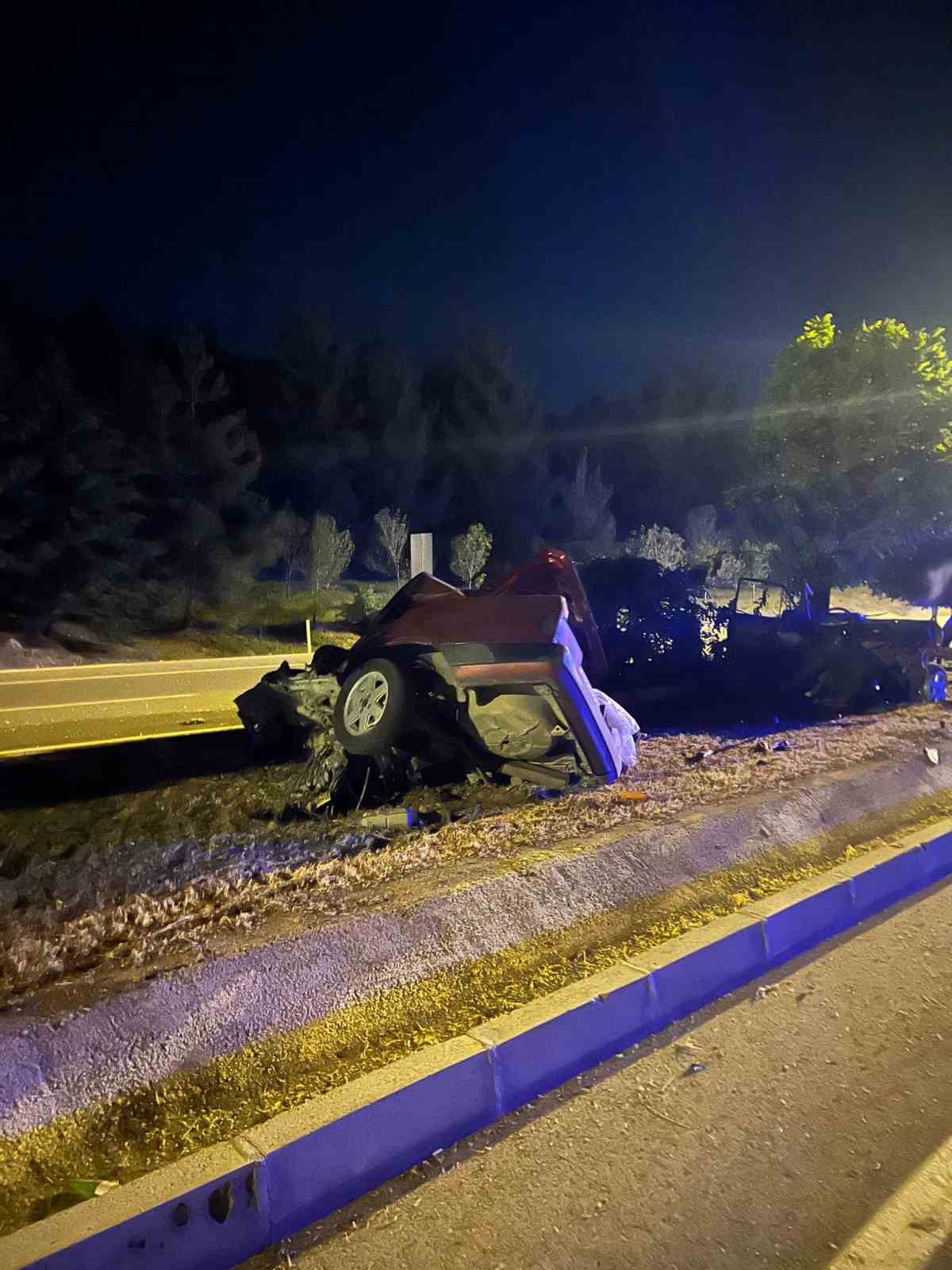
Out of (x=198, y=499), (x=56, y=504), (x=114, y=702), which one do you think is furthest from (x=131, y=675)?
(x=198, y=499)

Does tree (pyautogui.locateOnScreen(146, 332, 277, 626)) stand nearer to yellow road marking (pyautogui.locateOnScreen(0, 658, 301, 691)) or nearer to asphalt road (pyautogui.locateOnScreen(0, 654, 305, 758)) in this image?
asphalt road (pyautogui.locateOnScreen(0, 654, 305, 758))

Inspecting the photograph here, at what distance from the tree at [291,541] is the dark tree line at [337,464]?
0.68 feet

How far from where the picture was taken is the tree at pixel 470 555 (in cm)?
3406

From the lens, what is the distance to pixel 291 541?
32.2 metres

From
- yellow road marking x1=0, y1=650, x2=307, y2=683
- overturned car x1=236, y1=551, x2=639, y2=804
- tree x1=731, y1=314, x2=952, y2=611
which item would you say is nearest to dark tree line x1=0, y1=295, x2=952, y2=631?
tree x1=731, y1=314, x2=952, y2=611

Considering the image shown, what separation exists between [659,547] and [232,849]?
3718 cm

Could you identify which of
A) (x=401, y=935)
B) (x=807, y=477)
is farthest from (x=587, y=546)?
(x=401, y=935)

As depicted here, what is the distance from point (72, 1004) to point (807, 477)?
2306 cm

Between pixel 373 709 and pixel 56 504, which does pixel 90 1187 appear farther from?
pixel 56 504

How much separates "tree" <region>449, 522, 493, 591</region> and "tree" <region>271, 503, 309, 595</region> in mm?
5499

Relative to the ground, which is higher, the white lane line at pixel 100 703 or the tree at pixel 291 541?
the tree at pixel 291 541

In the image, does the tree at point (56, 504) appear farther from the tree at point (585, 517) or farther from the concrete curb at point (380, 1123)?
the concrete curb at point (380, 1123)

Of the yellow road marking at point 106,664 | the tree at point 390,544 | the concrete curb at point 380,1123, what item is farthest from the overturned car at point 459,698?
the tree at point 390,544

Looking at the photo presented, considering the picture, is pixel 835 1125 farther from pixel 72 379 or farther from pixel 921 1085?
pixel 72 379
